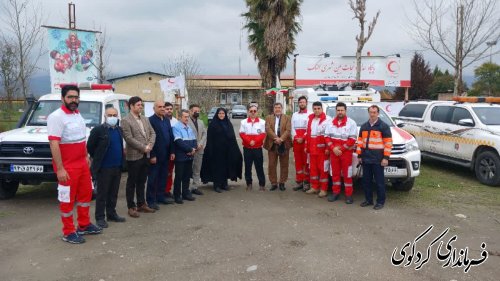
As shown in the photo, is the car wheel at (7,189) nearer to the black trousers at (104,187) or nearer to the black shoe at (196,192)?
the black trousers at (104,187)

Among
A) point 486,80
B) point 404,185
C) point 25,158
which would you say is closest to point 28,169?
point 25,158

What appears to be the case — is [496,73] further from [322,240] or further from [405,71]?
[322,240]

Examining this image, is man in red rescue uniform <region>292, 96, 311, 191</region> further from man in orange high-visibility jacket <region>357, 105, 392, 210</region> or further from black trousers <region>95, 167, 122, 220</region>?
black trousers <region>95, 167, 122, 220</region>

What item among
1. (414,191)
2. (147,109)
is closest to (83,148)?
(414,191)

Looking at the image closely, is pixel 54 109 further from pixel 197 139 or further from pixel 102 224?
→ pixel 102 224

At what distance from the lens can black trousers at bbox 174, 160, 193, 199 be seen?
7.27 metres

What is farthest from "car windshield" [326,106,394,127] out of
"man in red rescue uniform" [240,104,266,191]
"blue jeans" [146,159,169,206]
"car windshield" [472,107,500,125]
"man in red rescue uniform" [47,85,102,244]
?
"man in red rescue uniform" [47,85,102,244]

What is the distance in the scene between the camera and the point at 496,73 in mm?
40062

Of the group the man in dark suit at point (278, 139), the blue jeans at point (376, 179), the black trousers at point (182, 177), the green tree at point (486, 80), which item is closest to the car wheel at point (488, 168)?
the blue jeans at point (376, 179)

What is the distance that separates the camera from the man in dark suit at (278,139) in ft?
26.8

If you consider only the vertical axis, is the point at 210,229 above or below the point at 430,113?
below

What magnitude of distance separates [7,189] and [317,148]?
18.6 ft

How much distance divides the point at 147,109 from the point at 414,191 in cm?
1271

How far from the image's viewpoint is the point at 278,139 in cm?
807
